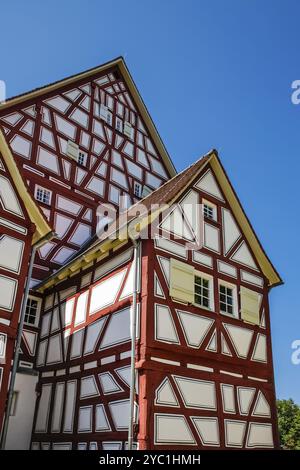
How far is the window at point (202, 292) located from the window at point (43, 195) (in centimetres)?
802

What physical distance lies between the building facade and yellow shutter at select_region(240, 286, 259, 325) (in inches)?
2.3

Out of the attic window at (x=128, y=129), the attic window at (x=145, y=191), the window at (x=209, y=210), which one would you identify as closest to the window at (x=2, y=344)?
the window at (x=209, y=210)

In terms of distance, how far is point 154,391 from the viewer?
11.8 m

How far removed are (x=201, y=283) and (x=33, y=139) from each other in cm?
1050

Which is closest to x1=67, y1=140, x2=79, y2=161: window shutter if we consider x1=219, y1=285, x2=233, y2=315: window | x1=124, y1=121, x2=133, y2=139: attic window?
x1=124, y1=121, x2=133, y2=139: attic window

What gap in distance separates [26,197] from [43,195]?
5774 millimetres

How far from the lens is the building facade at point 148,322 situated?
12359mm

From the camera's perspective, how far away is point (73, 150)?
70.2 ft

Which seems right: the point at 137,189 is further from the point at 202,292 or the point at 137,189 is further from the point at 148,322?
the point at 148,322

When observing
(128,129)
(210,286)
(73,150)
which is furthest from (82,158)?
(210,286)

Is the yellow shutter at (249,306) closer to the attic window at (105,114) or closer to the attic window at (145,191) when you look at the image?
the attic window at (145,191)

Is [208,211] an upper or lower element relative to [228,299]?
upper
